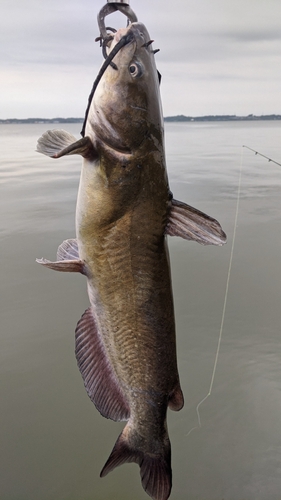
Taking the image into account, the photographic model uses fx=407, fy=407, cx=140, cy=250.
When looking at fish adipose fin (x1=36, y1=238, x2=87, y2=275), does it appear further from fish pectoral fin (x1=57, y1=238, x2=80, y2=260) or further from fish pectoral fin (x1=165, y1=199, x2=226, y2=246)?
fish pectoral fin (x1=165, y1=199, x2=226, y2=246)

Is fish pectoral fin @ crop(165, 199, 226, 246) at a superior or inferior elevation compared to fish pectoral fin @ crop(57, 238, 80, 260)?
superior

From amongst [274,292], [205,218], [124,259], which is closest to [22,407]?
[124,259]

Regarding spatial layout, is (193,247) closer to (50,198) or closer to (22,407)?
(22,407)

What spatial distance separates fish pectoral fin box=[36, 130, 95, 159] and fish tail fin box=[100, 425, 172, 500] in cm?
126

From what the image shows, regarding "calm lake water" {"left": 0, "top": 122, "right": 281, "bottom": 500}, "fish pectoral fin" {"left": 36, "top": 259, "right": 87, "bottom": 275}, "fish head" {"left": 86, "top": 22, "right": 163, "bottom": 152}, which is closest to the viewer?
"fish head" {"left": 86, "top": 22, "right": 163, "bottom": 152}

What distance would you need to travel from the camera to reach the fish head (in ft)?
5.04

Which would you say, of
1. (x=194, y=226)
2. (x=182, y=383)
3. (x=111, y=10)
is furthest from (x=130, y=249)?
(x=182, y=383)

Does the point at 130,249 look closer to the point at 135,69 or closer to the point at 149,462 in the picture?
the point at 135,69

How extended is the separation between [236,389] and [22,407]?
5.44 feet

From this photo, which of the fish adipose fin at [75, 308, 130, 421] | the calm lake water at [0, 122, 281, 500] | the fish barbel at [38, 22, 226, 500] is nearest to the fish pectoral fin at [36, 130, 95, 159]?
the fish barbel at [38, 22, 226, 500]

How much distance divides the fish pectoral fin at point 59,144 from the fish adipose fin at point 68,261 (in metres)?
0.44

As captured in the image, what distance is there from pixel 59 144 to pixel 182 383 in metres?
2.35

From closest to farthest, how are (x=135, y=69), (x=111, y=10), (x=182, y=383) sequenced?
1. (x=111, y=10)
2. (x=135, y=69)
3. (x=182, y=383)

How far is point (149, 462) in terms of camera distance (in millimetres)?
1831
